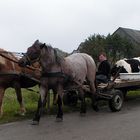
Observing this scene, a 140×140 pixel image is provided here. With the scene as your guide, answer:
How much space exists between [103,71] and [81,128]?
3.44 metres

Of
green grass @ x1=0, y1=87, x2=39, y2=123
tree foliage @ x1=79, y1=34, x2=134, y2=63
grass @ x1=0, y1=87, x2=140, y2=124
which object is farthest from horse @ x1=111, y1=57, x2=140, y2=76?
tree foliage @ x1=79, y1=34, x2=134, y2=63

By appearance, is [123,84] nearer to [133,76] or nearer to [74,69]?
[133,76]

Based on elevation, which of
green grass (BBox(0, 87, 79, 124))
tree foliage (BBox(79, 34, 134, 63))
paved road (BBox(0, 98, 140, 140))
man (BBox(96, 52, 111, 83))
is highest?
tree foliage (BBox(79, 34, 134, 63))

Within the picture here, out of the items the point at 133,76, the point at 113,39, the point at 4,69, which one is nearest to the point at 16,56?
the point at 4,69

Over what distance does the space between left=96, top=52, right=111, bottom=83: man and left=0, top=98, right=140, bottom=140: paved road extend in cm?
120

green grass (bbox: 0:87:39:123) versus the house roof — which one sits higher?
the house roof

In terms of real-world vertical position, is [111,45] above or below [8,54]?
above

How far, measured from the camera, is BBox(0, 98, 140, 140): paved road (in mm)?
7934

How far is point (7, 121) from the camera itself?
9.71 m

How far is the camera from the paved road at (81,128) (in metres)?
7.93

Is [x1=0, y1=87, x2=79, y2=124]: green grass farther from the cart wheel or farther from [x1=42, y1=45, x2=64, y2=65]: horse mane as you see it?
[x1=42, y1=45, x2=64, y2=65]: horse mane

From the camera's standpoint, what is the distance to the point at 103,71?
11.9 metres

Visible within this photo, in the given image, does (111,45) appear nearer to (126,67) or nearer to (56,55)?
(126,67)

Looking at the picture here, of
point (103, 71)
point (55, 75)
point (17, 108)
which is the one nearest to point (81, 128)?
point (55, 75)
